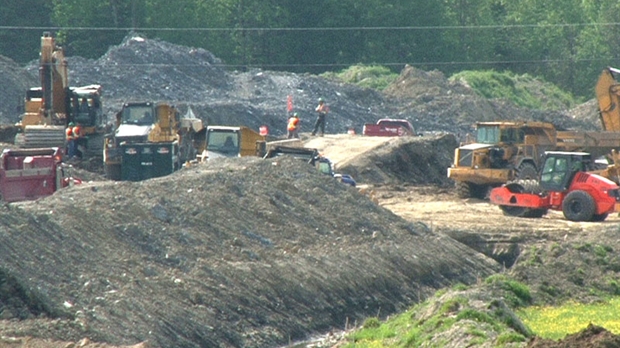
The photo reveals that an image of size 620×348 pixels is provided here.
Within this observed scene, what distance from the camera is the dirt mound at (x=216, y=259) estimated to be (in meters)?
22.9

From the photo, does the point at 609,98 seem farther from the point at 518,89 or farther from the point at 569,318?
the point at 518,89

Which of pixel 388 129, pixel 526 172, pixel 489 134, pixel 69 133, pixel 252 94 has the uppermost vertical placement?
pixel 489 134

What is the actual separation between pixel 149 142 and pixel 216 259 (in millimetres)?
17357

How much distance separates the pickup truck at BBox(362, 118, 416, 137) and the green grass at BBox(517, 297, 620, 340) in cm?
3203

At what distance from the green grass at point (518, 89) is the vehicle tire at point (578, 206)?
46.7 m

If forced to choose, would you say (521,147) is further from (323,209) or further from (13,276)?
Answer: (13,276)

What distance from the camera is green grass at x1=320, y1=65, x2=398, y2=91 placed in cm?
8522

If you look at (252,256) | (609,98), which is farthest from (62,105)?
(252,256)

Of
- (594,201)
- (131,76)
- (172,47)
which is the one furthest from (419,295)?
(172,47)

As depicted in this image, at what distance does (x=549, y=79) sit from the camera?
111 metres

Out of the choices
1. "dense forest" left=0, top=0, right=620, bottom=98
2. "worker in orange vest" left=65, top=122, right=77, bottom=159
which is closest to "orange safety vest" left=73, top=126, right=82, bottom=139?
"worker in orange vest" left=65, top=122, right=77, bottom=159

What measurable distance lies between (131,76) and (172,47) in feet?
19.1

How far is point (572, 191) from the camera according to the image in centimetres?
3984

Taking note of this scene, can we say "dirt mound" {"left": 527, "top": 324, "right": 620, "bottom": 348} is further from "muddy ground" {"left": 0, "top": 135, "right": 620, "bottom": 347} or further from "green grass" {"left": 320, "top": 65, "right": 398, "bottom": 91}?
"green grass" {"left": 320, "top": 65, "right": 398, "bottom": 91}
